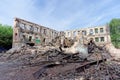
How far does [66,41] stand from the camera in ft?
39.4

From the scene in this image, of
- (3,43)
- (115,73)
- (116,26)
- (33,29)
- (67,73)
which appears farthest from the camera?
(116,26)

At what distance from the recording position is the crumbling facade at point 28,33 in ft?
83.3

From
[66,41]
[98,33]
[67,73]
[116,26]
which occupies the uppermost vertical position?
[116,26]

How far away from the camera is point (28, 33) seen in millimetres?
27688

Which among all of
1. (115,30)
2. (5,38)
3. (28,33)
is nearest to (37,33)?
(28,33)

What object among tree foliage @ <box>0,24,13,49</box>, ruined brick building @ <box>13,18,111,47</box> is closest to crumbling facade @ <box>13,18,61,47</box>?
ruined brick building @ <box>13,18,111,47</box>

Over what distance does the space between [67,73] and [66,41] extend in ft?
25.0

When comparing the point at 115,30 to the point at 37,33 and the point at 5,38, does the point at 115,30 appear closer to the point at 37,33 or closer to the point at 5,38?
the point at 37,33

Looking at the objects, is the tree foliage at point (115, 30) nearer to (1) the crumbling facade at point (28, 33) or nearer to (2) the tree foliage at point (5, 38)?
(1) the crumbling facade at point (28, 33)

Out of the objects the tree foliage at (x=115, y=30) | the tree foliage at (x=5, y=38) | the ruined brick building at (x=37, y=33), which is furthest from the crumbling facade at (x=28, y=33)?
the tree foliage at (x=115, y=30)

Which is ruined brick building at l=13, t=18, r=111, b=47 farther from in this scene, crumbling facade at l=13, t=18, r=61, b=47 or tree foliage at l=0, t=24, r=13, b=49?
tree foliage at l=0, t=24, r=13, b=49

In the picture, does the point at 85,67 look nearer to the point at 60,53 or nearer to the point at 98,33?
the point at 60,53

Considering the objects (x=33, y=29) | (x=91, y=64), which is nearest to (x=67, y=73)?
(x=91, y=64)

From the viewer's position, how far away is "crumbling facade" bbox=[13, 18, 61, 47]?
2538 cm
